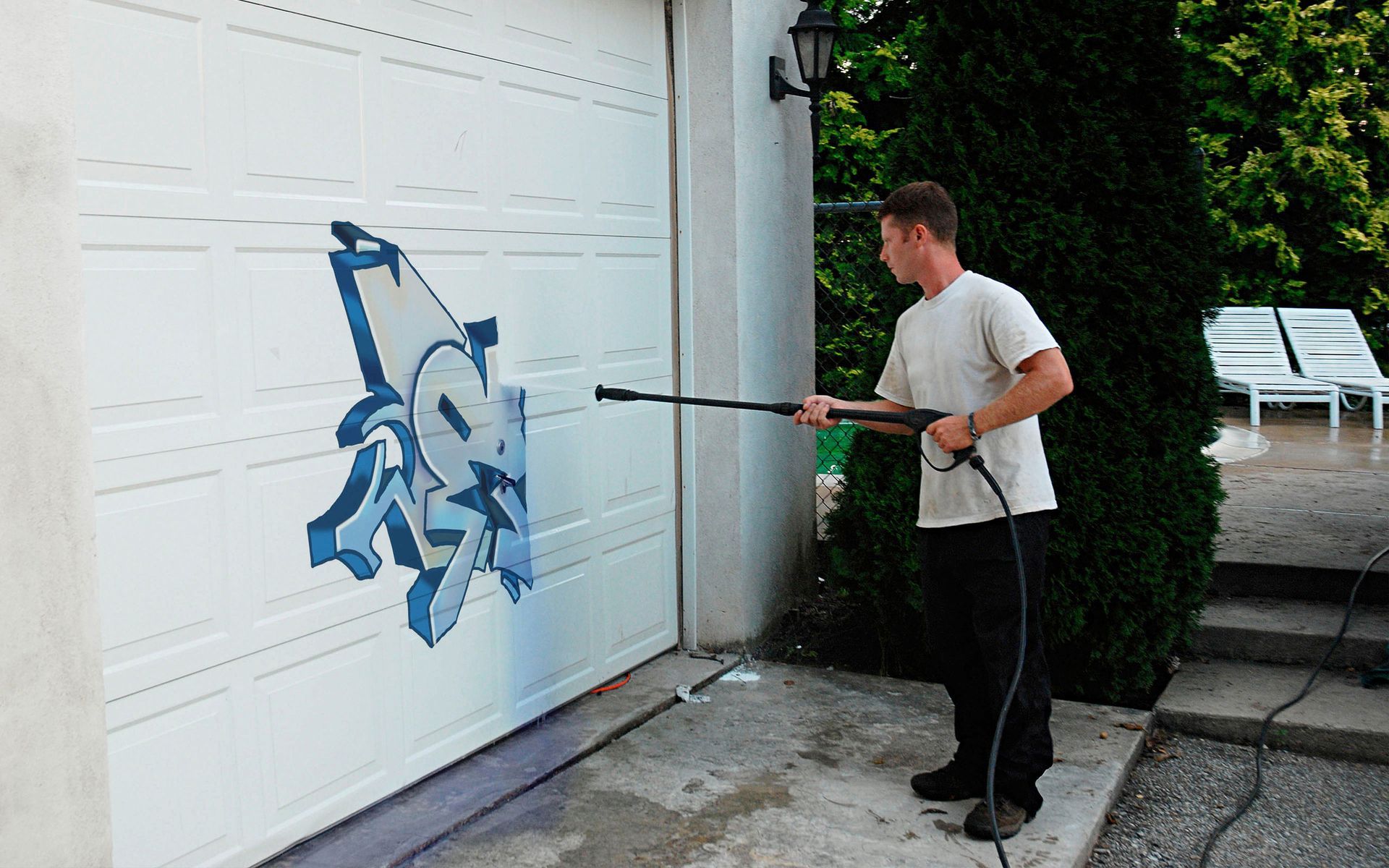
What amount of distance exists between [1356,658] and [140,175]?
4.89m

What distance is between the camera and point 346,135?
11.1 feet

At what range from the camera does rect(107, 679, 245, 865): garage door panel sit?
2.76 m

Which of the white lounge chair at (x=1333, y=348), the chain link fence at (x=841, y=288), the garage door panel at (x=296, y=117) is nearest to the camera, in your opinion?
the garage door panel at (x=296, y=117)

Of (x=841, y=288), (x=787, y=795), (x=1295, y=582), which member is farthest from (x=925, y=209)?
(x=1295, y=582)

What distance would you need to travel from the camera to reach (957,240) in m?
4.68

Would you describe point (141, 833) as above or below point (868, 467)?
below

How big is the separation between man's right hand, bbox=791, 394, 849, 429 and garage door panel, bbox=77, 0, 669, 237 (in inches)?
48.5

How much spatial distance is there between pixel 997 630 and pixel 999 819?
0.55 metres

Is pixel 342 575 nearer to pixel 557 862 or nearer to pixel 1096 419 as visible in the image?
pixel 557 862

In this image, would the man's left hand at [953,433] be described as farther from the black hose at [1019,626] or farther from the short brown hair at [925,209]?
the short brown hair at [925,209]

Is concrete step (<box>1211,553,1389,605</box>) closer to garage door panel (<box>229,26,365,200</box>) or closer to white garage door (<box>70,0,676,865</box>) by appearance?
white garage door (<box>70,0,676,865</box>)

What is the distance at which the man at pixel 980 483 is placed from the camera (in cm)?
336

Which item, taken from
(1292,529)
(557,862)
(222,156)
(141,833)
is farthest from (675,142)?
(1292,529)

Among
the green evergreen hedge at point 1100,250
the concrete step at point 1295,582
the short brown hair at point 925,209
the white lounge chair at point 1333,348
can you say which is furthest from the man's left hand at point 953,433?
the white lounge chair at point 1333,348
